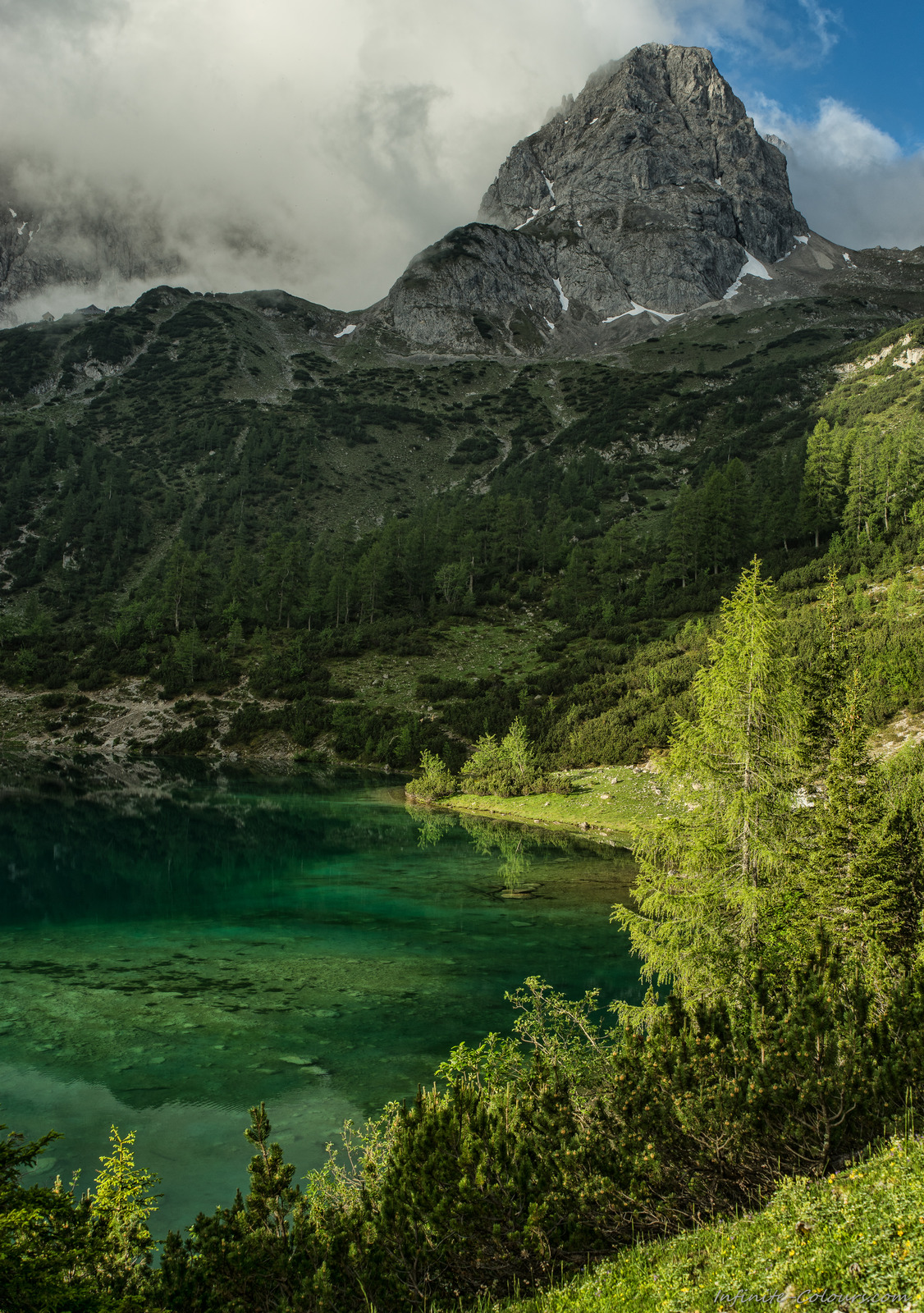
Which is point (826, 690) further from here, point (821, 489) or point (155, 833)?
point (821, 489)

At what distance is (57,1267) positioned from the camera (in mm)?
4477

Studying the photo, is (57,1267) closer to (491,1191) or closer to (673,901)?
(491,1191)

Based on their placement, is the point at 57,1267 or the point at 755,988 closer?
the point at 57,1267

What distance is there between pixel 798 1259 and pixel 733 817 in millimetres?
9119


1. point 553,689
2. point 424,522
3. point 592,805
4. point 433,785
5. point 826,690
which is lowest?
point 433,785

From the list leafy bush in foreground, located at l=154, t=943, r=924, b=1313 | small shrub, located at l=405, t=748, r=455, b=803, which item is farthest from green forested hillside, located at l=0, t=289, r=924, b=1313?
small shrub, located at l=405, t=748, r=455, b=803

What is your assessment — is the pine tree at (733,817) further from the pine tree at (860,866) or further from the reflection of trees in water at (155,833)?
the reflection of trees in water at (155,833)

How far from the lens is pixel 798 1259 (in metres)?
4.68

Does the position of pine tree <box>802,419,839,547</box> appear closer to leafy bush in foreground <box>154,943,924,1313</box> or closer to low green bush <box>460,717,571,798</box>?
low green bush <box>460,717,571,798</box>

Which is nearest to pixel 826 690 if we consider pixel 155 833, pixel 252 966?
pixel 252 966

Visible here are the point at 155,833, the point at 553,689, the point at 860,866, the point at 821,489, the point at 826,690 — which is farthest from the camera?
the point at 821,489

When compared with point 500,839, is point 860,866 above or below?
above

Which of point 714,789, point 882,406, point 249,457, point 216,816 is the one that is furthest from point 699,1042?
point 249,457

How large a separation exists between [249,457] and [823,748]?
152124mm
